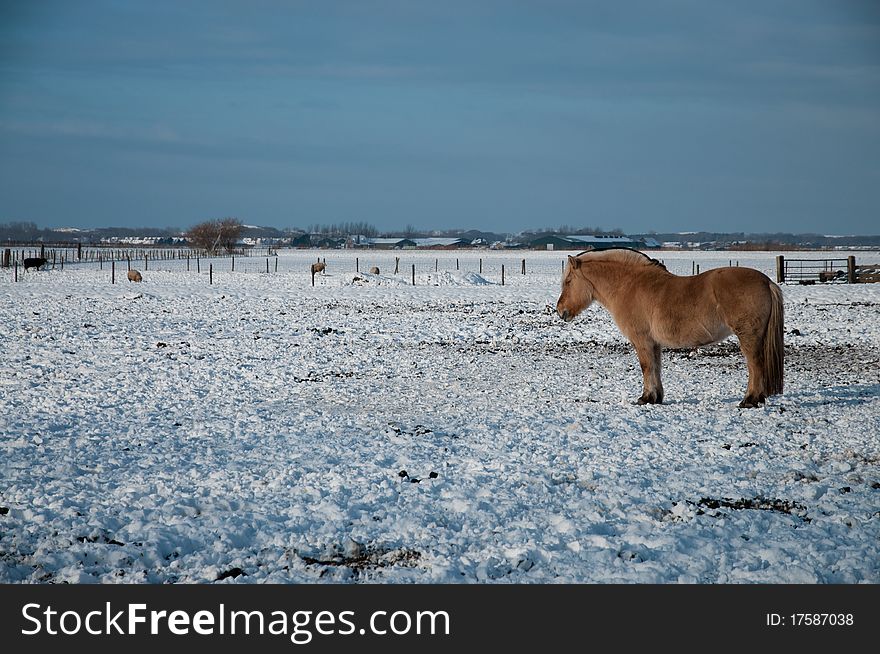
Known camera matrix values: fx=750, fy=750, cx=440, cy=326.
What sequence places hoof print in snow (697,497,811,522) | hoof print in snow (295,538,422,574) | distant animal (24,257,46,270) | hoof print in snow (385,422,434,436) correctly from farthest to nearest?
1. distant animal (24,257,46,270)
2. hoof print in snow (385,422,434,436)
3. hoof print in snow (697,497,811,522)
4. hoof print in snow (295,538,422,574)

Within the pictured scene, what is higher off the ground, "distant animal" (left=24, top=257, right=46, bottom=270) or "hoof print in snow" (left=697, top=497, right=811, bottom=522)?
"distant animal" (left=24, top=257, right=46, bottom=270)

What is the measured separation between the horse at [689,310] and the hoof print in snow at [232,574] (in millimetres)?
5127

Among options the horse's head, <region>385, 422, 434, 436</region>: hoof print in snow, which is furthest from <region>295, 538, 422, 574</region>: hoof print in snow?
the horse's head

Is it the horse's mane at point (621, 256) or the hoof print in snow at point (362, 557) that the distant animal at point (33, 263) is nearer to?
the horse's mane at point (621, 256)

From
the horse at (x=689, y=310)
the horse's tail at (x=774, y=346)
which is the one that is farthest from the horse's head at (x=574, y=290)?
the horse's tail at (x=774, y=346)

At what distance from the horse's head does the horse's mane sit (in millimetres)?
153

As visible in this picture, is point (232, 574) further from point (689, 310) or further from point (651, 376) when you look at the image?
point (689, 310)

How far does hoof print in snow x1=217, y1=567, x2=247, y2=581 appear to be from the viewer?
12.1 feet

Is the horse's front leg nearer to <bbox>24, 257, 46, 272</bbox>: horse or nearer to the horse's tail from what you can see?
Result: the horse's tail

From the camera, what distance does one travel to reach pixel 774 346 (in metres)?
7.41

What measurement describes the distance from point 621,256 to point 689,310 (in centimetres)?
114

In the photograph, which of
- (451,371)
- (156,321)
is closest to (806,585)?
(451,371)

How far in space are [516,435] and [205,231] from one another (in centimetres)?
8930

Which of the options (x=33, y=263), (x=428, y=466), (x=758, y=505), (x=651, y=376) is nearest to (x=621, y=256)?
(x=651, y=376)
